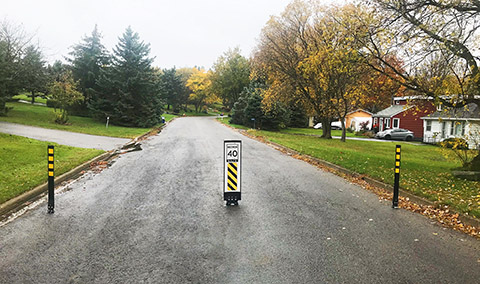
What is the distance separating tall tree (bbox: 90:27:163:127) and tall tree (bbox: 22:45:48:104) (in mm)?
5699

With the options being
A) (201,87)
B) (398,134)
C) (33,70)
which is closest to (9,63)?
(33,70)

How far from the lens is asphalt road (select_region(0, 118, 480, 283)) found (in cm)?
378

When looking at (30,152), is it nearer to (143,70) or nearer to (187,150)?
(187,150)

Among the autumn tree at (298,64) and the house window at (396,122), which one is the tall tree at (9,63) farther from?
the house window at (396,122)

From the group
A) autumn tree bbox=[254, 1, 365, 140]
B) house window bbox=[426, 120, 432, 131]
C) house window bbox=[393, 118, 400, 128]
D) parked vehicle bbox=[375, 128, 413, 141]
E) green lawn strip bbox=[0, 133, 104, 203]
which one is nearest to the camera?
green lawn strip bbox=[0, 133, 104, 203]

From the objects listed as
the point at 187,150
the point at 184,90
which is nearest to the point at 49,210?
the point at 187,150

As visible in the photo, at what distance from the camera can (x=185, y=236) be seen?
16.0 ft

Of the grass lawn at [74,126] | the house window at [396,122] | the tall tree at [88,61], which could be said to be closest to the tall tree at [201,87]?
the tall tree at [88,61]

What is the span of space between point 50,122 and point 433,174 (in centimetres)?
2593

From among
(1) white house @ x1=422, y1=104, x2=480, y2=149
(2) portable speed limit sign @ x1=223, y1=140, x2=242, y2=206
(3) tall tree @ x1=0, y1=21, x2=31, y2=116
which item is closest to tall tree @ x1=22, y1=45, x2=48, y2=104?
(3) tall tree @ x1=0, y1=21, x2=31, y2=116

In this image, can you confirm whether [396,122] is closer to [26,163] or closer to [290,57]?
[290,57]

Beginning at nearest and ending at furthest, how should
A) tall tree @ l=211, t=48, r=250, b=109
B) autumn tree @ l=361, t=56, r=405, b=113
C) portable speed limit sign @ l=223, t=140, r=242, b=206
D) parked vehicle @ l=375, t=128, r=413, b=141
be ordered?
portable speed limit sign @ l=223, t=140, r=242, b=206
autumn tree @ l=361, t=56, r=405, b=113
parked vehicle @ l=375, t=128, r=413, b=141
tall tree @ l=211, t=48, r=250, b=109

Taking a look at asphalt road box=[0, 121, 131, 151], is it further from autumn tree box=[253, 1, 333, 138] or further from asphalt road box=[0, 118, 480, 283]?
autumn tree box=[253, 1, 333, 138]

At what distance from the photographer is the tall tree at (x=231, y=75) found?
67.6m
